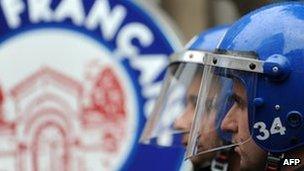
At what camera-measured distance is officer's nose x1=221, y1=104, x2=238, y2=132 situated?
332 cm

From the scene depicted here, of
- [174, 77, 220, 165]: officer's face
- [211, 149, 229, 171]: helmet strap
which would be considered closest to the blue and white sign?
[174, 77, 220, 165]: officer's face

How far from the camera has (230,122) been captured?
333 centimetres

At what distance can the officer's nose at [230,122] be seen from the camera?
10.9 feet

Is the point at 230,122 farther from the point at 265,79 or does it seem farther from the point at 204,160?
the point at 204,160

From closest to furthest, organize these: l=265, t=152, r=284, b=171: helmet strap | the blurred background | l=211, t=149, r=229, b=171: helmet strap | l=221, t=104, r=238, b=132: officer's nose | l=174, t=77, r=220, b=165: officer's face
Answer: l=265, t=152, r=284, b=171: helmet strap → l=221, t=104, r=238, b=132: officer's nose → l=174, t=77, r=220, b=165: officer's face → l=211, t=149, r=229, b=171: helmet strap → the blurred background

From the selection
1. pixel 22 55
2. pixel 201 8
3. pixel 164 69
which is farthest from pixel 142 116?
pixel 201 8

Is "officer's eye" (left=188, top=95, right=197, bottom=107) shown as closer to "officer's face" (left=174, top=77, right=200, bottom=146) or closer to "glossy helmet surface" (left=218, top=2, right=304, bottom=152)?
"officer's face" (left=174, top=77, right=200, bottom=146)

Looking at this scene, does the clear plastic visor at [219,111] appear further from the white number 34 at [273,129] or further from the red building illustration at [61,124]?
the red building illustration at [61,124]

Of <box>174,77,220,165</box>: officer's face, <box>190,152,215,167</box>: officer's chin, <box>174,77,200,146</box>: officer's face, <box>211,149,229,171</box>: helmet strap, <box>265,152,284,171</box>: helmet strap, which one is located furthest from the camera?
<box>174,77,200,146</box>: officer's face

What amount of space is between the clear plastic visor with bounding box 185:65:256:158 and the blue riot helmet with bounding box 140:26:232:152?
845mm

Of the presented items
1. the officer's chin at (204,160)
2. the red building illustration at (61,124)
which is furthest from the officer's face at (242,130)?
the red building illustration at (61,124)

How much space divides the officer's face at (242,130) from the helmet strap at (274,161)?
0.6 inches

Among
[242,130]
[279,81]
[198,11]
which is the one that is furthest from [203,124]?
[198,11]

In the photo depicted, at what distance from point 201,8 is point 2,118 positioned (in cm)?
240
